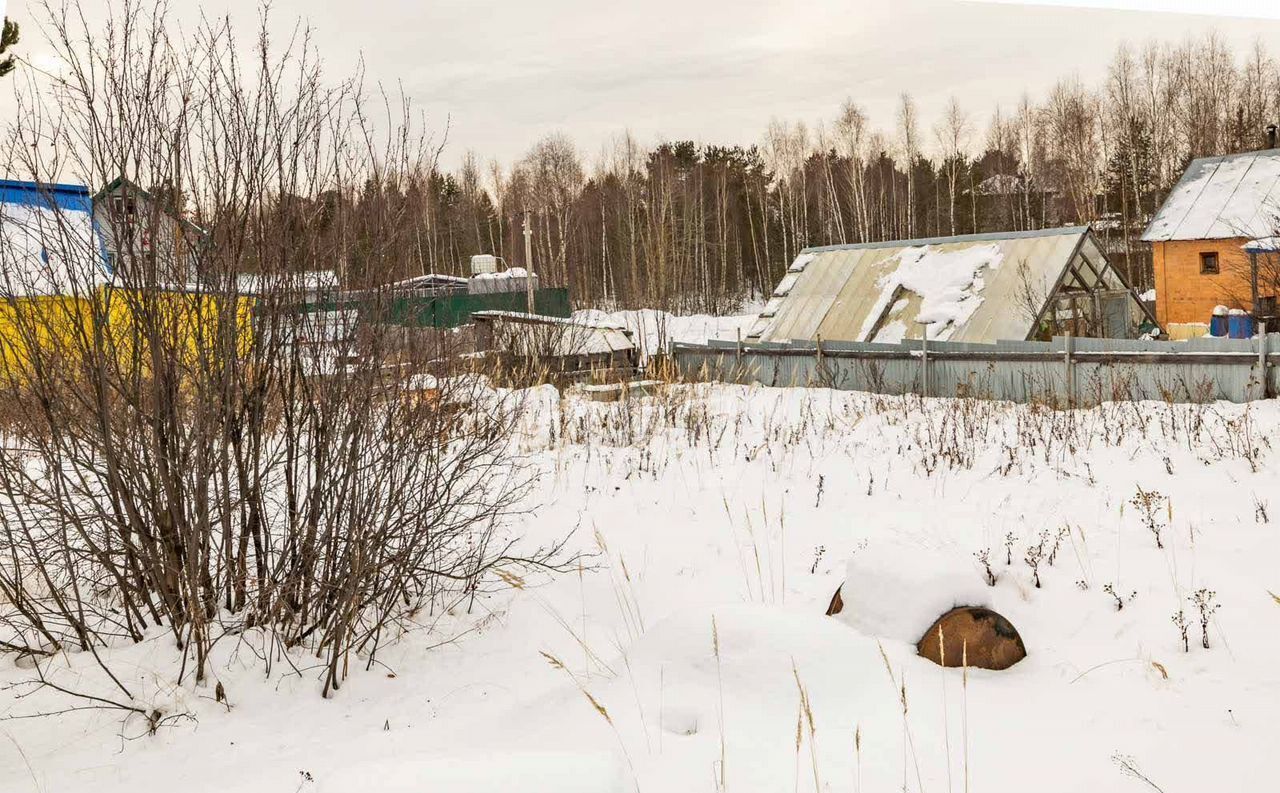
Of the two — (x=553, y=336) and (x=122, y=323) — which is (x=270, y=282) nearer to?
(x=122, y=323)

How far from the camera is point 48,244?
313cm

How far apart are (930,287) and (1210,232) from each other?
8.99 meters

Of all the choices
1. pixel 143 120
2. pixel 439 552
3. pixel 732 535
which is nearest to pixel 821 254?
pixel 732 535

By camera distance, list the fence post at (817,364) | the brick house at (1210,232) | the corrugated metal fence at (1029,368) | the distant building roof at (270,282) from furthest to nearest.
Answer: the brick house at (1210,232) < the fence post at (817,364) < the corrugated metal fence at (1029,368) < the distant building roof at (270,282)

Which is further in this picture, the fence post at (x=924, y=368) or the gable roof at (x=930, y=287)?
the gable roof at (x=930, y=287)

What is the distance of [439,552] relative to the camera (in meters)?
4.32

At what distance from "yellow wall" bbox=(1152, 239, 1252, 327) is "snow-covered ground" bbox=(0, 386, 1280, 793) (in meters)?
15.9

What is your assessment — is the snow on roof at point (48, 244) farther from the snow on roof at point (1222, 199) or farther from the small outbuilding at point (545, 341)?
the snow on roof at point (1222, 199)

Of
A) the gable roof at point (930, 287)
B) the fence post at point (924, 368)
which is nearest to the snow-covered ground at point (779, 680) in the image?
the fence post at point (924, 368)

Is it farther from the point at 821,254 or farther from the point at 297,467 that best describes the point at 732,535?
the point at 821,254

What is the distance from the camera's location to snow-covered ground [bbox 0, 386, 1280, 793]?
8.79 feet

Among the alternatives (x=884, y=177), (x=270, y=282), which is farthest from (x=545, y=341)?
(x=884, y=177)

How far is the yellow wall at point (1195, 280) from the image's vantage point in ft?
61.1

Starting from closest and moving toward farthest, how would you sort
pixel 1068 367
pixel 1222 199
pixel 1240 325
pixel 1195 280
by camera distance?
pixel 1068 367 < pixel 1240 325 < pixel 1222 199 < pixel 1195 280
